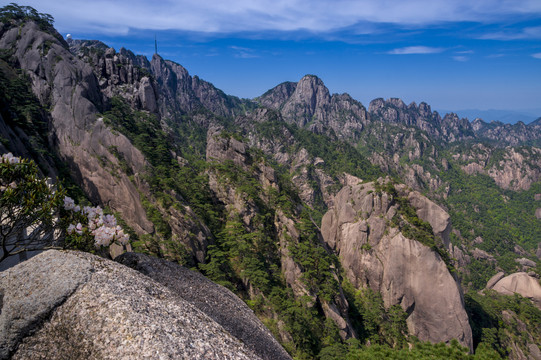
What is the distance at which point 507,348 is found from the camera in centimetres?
4300

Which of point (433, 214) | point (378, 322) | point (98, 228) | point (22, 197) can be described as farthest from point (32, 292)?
point (433, 214)

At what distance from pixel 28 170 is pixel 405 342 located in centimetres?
4477

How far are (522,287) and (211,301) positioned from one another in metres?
69.1

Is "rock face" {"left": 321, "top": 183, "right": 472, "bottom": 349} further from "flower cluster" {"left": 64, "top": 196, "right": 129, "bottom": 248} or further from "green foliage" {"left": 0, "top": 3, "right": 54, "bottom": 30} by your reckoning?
"green foliage" {"left": 0, "top": 3, "right": 54, "bottom": 30}

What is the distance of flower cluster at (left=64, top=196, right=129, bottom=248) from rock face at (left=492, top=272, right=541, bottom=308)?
72290 millimetres

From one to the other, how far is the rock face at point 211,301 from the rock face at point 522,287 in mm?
66487

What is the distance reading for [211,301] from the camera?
9.58m

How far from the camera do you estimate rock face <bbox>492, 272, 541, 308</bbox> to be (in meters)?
52.4

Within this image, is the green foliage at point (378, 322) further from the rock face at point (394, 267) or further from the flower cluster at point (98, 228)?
the flower cluster at point (98, 228)

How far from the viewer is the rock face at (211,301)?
341 inches

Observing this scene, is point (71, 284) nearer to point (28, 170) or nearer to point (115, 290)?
point (115, 290)

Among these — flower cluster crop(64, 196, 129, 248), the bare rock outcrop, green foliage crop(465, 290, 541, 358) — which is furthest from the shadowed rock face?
flower cluster crop(64, 196, 129, 248)

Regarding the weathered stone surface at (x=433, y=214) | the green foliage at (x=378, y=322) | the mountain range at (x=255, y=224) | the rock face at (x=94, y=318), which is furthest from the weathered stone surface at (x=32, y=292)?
the weathered stone surface at (x=433, y=214)

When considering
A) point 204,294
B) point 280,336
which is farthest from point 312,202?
point 204,294
